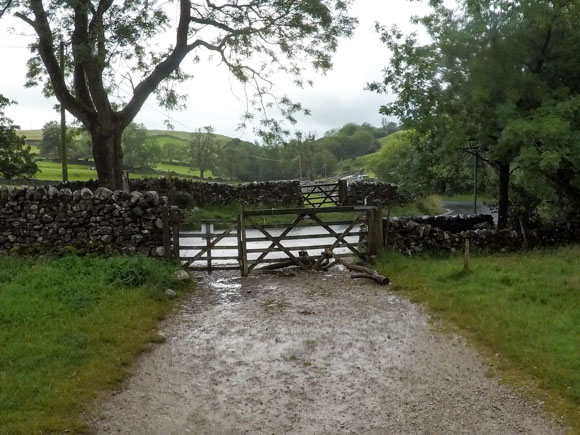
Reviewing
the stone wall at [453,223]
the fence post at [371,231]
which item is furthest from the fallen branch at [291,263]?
the stone wall at [453,223]

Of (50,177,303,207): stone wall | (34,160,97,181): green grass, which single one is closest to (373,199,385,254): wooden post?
(50,177,303,207): stone wall

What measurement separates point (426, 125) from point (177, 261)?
9.47 metres

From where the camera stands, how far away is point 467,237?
571 inches

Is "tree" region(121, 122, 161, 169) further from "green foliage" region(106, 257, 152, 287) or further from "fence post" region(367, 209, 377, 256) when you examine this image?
"green foliage" region(106, 257, 152, 287)

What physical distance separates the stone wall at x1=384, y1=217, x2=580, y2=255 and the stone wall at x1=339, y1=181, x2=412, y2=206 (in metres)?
14.3

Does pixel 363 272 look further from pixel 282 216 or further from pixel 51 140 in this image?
pixel 51 140

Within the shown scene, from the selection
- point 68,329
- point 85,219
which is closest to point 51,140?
point 85,219

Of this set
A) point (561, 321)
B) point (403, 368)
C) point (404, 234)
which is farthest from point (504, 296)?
point (404, 234)

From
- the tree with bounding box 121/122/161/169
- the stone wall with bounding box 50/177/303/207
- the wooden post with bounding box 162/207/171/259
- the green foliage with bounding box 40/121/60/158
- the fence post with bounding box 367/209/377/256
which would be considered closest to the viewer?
the wooden post with bounding box 162/207/171/259

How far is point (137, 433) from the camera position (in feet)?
16.7

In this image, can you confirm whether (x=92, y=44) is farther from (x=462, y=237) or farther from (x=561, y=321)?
(x=561, y=321)

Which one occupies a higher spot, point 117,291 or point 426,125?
point 426,125

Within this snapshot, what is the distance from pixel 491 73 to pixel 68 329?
13.7m

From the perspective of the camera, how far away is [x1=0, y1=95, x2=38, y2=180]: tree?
25.4 meters
